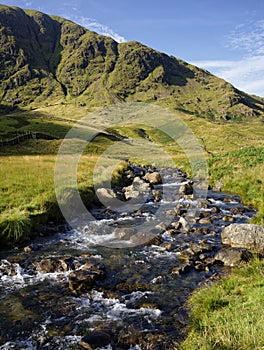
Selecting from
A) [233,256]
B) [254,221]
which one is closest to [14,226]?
[233,256]

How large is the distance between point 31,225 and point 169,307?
1060 centimetres

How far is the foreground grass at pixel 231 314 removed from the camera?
671cm

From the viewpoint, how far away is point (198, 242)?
16891 mm

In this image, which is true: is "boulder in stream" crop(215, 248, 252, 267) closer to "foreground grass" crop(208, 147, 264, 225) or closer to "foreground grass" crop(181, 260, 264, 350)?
"foreground grass" crop(181, 260, 264, 350)

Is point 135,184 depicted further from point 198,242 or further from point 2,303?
point 2,303

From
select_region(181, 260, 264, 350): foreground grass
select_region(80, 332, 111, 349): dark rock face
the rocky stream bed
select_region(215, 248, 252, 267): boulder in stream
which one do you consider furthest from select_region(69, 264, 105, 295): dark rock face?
select_region(215, 248, 252, 267): boulder in stream

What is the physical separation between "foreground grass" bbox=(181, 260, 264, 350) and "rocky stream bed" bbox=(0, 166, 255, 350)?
2.31 feet

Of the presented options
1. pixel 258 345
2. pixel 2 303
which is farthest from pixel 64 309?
pixel 258 345

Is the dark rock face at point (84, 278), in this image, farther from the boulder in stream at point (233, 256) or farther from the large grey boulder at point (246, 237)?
the large grey boulder at point (246, 237)

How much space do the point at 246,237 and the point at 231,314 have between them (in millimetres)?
7228

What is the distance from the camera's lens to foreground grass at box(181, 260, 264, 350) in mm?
6711

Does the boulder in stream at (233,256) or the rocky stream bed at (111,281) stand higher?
the boulder in stream at (233,256)

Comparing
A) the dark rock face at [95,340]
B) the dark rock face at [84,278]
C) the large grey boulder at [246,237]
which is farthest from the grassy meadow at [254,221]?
the dark rock face at [84,278]

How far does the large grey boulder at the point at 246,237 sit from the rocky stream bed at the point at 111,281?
25.8 inches
